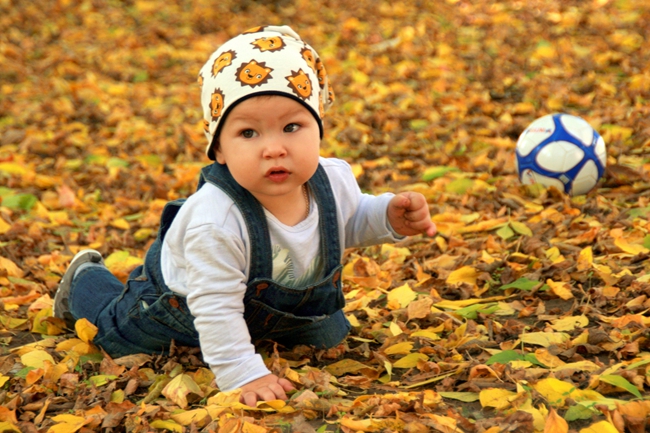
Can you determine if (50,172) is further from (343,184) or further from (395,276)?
(343,184)

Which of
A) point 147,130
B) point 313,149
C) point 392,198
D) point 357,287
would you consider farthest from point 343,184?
point 147,130

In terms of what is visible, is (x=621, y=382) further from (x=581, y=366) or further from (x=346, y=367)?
(x=346, y=367)

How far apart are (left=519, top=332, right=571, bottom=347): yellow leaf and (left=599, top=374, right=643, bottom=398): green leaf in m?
0.39

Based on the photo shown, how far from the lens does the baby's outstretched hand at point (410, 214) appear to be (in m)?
2.81

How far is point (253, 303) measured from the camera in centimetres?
266

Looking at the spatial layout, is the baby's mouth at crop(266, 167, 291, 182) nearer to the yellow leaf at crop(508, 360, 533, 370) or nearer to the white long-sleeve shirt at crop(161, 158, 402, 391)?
the white long-sleeve shirt at crop(161, 158, 402, 391)

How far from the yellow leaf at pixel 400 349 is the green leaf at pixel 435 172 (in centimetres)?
232

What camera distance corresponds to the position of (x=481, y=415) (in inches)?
93.0

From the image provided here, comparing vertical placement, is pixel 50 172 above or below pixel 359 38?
below

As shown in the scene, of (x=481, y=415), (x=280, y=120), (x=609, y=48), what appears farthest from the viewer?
(x=609, y=48)

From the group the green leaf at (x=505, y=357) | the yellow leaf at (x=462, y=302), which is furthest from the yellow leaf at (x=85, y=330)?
the green leaf at (x=505, y=357)

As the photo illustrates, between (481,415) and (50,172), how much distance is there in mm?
4289

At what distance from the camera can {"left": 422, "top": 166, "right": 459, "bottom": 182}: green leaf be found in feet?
16.7

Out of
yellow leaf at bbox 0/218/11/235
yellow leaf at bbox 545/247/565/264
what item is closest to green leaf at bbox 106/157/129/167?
yellow leaf at bbox 0/218/11/235
